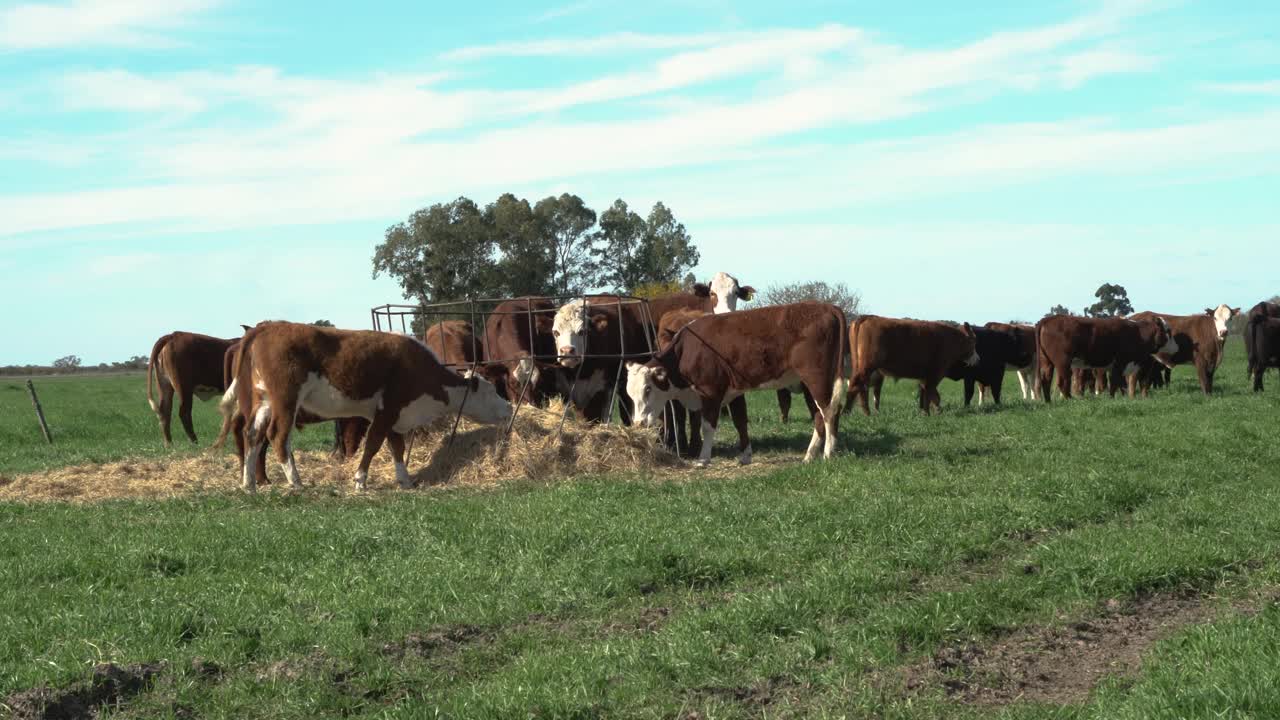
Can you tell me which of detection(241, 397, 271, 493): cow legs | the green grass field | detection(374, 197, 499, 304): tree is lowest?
the green grass field

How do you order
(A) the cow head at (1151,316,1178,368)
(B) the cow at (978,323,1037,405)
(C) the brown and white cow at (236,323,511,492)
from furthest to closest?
(A) the cow head at (1151,316,1178,368), (B) the cow at (978,323,1037,405), (C) the brown and white cow at (236,323,511,492)

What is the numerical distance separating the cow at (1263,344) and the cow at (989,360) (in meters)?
5.63

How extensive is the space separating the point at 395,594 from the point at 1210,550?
5529mm

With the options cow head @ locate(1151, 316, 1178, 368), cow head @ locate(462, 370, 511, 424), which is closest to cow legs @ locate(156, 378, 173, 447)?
cow head @ locate(462, 370, 511, 424)

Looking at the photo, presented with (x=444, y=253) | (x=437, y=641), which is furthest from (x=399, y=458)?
(x=444, y=253)

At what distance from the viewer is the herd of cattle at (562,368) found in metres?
13.4

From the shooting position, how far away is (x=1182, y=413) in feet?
62.8

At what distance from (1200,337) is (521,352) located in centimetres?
1997

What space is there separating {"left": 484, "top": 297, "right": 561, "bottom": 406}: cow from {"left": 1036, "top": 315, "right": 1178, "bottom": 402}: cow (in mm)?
10983

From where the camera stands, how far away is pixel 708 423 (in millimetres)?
15047

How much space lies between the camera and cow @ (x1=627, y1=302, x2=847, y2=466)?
48.2ft

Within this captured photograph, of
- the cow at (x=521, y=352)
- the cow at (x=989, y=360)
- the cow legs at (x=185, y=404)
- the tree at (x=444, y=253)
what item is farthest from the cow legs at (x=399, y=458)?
the tree at (x=444, y=253)

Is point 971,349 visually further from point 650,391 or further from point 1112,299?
point 1112,299

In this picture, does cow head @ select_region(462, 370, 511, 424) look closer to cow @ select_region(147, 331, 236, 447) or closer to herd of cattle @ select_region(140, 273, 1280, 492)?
herd of cattle @ select_region(140, 273, 1280, 492)
